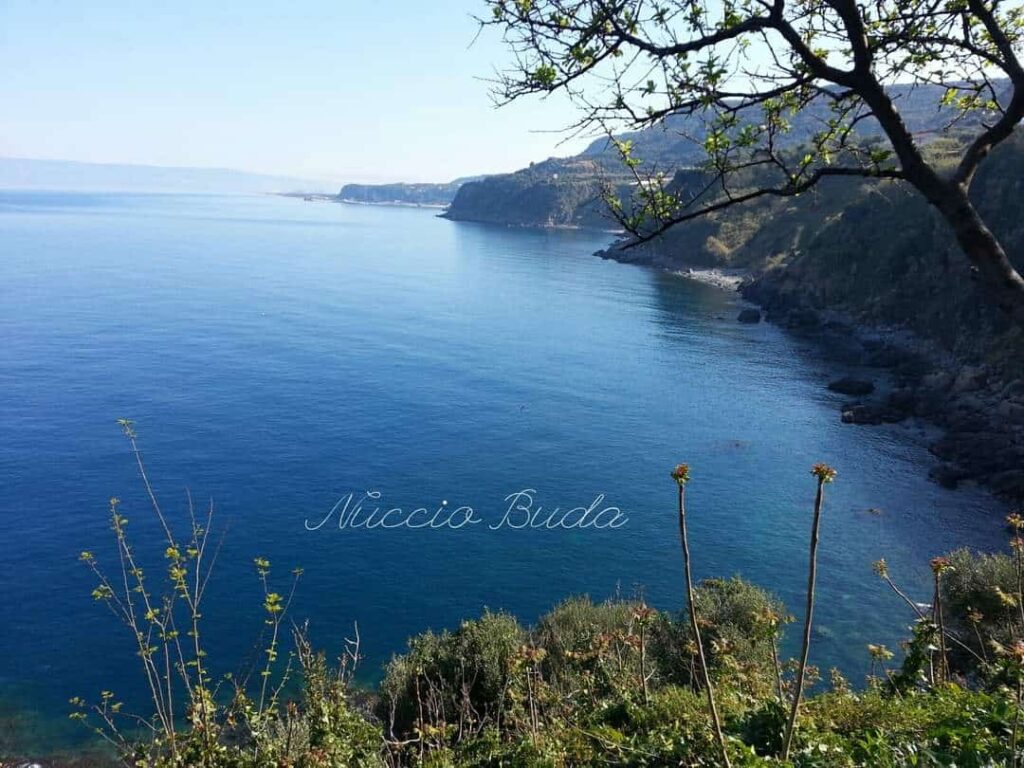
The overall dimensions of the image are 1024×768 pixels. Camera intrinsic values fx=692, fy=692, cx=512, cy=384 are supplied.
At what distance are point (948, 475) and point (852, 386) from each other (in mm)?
15311

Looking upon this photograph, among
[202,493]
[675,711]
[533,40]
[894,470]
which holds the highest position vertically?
[533,40]

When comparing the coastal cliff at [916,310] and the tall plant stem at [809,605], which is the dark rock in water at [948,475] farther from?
the tall plant stem at [809,605]

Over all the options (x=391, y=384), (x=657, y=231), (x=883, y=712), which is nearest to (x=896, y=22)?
(x=657, y=231)

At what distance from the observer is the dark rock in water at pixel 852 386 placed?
4941cm

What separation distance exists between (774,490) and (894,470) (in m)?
7.37

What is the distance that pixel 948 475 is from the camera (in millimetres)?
35375

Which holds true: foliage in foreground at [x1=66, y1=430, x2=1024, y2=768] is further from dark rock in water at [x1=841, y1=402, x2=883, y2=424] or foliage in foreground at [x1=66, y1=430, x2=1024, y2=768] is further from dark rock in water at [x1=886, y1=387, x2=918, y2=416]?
dark rock in water at [x1=886, y1=387, x2=918, y2=416]

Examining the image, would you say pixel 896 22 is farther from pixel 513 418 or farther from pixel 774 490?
pixel 513 418

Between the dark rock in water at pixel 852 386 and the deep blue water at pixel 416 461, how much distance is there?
142 cm

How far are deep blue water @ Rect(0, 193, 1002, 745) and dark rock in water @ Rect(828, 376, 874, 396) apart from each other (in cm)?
142

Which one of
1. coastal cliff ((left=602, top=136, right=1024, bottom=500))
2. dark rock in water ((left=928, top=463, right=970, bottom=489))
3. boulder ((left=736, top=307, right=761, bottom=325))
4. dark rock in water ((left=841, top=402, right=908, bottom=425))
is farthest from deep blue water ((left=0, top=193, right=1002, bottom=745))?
coastal cliff ((left=602, top=136, right=1024, bottom=500))

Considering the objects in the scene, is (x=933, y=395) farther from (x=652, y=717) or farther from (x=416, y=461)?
(x=652, y=717)

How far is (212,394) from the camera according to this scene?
4619cm

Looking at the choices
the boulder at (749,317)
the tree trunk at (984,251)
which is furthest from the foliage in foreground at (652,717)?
the boulder at (749,317)
